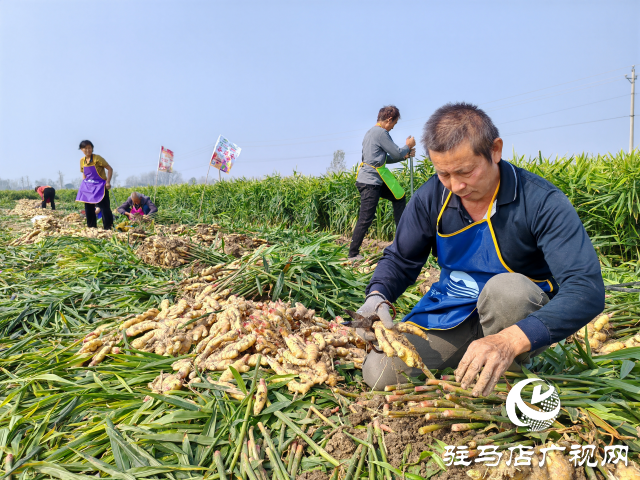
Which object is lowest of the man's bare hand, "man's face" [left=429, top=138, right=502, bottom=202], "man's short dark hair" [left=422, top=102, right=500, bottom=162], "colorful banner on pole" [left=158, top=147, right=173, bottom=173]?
the man's bare hand

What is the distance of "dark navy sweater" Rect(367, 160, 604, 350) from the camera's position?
1.41 meters

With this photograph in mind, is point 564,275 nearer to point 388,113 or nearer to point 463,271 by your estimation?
point 463,271

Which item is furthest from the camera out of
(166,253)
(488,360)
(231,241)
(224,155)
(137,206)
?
(224,155)

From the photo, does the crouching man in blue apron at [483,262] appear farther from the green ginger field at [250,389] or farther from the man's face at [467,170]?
the green ginger field at [250,389]

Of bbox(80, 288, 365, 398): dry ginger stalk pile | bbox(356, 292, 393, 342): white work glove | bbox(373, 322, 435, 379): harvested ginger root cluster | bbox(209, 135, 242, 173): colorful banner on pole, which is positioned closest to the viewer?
bbox(373, 322, 435, 379): harvested ginger root cluster

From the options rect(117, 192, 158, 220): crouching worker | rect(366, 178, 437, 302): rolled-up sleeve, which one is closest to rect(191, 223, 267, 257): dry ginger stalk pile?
rect(366, 178, 437, 302): rolled-up sleeve

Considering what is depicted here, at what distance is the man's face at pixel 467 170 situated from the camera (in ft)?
5.23

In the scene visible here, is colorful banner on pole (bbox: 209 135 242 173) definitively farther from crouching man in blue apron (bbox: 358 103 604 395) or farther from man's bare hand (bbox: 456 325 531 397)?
man's bare hand (bbox: 456 325 531 397)

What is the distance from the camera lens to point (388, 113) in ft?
16.6

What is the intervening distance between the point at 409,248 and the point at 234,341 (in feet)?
3.32

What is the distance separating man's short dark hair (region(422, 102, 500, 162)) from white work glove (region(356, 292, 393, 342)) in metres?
0.67

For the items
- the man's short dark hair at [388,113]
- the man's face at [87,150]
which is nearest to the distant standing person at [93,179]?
the man's face at [87,150]

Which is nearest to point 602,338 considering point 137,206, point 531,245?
point 531,245

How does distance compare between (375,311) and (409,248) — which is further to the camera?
(409,248)
